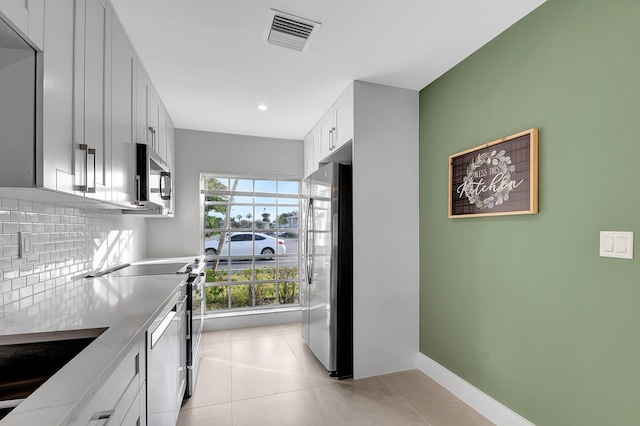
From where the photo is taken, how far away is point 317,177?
292cm

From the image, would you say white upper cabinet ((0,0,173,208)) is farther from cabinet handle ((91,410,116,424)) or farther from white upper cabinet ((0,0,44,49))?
cabinet handle ((91,410,116,424))

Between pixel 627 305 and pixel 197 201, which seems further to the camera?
pixel 197 201

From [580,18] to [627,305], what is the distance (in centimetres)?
142

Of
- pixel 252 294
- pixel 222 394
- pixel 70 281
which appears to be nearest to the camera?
pixel 70 281

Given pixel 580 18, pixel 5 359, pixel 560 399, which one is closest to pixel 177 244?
pixel 5 359

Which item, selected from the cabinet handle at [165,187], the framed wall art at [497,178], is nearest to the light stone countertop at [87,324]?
the cabinet handle at [165,187]

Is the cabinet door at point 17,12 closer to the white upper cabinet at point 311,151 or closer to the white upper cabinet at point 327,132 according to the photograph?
the white upper cabinet at point 327,132

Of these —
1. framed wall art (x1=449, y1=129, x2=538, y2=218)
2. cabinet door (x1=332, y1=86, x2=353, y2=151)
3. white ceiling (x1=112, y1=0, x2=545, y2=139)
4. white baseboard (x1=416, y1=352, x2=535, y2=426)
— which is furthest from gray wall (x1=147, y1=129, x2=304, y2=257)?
white baseboard (x1=416, y1=352, x2=535, y2=426)

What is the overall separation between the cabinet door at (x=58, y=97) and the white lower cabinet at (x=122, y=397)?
2.23 ft

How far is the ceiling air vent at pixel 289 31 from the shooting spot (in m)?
1.82

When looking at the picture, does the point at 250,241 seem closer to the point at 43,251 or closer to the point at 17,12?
the point at 43,251

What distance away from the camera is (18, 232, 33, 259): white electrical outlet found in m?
1.43

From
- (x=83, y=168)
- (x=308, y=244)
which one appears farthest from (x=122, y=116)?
(x=308, y=244)

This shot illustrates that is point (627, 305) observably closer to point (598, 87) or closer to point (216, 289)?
point (598, 87)
